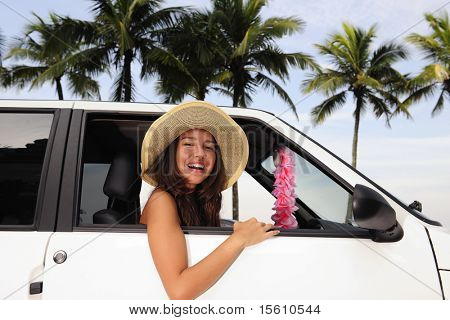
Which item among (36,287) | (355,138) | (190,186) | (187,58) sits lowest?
(36,287)

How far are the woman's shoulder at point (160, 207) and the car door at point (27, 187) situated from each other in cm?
41

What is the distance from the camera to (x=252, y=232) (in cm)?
203

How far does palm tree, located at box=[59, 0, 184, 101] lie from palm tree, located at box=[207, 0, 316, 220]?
8.08ft

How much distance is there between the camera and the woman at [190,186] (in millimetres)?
Answer: 1917

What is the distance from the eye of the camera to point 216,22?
2284 cm

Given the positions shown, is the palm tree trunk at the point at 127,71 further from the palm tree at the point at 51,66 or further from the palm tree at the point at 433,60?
the palm tree at the point at 433,60

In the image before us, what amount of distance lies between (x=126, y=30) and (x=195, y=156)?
20.6m

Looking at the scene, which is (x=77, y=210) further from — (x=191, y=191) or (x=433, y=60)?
(x=433, y=60)

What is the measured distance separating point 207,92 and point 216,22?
3497 millimetres

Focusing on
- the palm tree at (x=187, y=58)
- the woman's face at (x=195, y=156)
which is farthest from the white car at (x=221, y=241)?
the palm tree at (x=187, y=58)

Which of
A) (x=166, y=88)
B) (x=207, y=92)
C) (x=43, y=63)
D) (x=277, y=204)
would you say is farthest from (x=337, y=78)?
(x=277, y=204)

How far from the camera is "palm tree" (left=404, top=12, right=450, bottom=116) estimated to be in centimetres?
2750

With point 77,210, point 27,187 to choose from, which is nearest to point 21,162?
point 27,187

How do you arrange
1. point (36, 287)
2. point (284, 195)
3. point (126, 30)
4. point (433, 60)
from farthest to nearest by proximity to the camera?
point (433, 60) → point (126, 30) → point (284, 195) → point (36, 287)
